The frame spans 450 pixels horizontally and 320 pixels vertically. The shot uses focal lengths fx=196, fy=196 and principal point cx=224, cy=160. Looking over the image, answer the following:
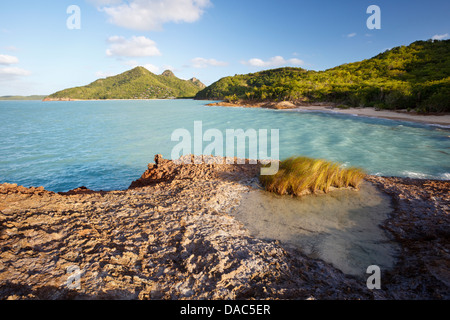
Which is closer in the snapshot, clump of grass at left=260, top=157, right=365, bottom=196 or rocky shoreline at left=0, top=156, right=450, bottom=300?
rocky shoreline at left=0, top=156, right=450, bottom=300

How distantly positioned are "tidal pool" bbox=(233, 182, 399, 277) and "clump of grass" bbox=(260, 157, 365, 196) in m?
0.25

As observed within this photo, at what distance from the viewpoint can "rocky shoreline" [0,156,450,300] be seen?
2260 mm

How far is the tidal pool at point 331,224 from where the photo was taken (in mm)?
3137

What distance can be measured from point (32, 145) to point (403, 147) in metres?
31.5

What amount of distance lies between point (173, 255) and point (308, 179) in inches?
163

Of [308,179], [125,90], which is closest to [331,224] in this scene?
[308,179]

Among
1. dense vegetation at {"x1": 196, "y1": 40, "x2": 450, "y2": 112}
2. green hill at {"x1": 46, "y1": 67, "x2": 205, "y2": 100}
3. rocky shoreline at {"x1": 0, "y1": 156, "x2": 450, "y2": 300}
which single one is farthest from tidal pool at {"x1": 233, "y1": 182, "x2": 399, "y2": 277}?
green hill at {"x1": 46, "y1": 67, "x2": 205, "y2": 100}

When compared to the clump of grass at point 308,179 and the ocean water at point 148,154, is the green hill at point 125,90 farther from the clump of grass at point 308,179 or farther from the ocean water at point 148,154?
the clump of grass at point 308,179

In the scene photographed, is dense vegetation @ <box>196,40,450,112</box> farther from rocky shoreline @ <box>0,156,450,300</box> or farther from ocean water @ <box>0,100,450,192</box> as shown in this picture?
rocky shoreline @ <box>0,156,450,300</box>

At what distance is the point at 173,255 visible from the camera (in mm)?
2912
